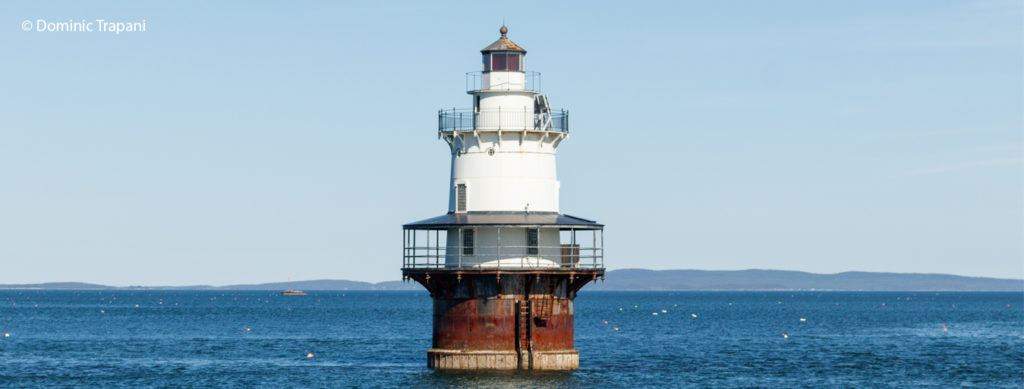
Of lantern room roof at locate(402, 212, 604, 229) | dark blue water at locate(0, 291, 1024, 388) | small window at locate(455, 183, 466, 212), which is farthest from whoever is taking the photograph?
dark blue water at locate(0, 291, 1024, 388)

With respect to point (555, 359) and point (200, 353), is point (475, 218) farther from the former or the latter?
point (200, 353)

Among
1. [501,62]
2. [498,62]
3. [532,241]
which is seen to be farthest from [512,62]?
[532,241]

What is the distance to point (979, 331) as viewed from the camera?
11631 centimetres

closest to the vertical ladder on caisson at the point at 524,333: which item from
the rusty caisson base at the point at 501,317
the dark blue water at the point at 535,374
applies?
the rusty caisson base at the point at 501,317

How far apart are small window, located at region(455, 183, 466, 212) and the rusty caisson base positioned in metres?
2.87

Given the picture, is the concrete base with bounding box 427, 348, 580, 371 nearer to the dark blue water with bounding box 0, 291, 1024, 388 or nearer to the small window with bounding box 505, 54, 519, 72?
the dark blue water with bounding box 0, 291, 1024, 388

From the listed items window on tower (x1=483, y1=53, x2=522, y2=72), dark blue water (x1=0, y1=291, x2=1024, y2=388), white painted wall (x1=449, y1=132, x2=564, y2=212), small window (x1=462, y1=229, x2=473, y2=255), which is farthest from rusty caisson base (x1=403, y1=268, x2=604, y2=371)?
window on tower (x1=483, y1=53, x2=522, y2=72)

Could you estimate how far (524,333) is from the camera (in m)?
55.8

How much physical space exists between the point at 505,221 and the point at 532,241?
1801 millimetres

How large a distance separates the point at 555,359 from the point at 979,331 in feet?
229

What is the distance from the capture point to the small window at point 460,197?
56938mm

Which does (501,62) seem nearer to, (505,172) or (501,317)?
(505,172)

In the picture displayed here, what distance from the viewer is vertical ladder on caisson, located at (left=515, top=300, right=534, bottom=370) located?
5544 centimetres

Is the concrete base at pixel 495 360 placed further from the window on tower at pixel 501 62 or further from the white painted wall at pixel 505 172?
the window on tower at pixel 501 62
